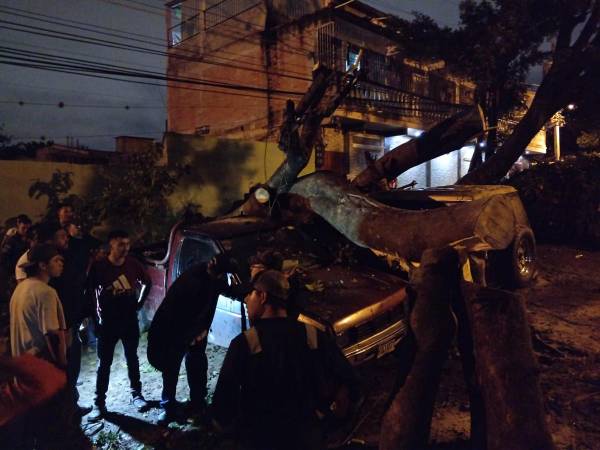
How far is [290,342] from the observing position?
2.34m

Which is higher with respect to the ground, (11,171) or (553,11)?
(553,11)

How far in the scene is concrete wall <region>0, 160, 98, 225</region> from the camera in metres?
8.48

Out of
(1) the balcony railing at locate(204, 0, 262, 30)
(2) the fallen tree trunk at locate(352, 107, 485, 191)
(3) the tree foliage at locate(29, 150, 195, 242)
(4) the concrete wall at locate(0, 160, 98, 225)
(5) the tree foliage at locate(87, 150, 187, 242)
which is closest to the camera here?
(2) the fallen tree trunk at locate(352, 107, 485, 191)

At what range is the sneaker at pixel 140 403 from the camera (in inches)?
185

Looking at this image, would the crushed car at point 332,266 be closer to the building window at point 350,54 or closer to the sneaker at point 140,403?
the sneaker at point 140,403

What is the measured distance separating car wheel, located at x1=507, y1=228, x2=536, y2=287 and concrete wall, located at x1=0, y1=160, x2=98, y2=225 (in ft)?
25.7

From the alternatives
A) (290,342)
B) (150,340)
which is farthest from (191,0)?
(290,342)

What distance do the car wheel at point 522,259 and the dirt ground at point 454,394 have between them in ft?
1.72

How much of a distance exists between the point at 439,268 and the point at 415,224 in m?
1.86

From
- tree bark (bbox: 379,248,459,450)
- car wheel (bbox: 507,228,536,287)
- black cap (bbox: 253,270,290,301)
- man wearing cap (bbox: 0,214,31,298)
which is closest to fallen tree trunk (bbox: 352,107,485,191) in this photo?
car wheel (bbox: 507,228,536,287)

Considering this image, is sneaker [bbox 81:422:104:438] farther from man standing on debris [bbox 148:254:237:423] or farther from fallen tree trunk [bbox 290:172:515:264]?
fallen tree trunk [bbox 290:172:515:264]

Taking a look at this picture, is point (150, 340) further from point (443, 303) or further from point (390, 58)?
point (390, 58)

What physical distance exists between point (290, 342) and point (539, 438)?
76.4 inches

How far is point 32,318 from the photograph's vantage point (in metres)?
3.44
